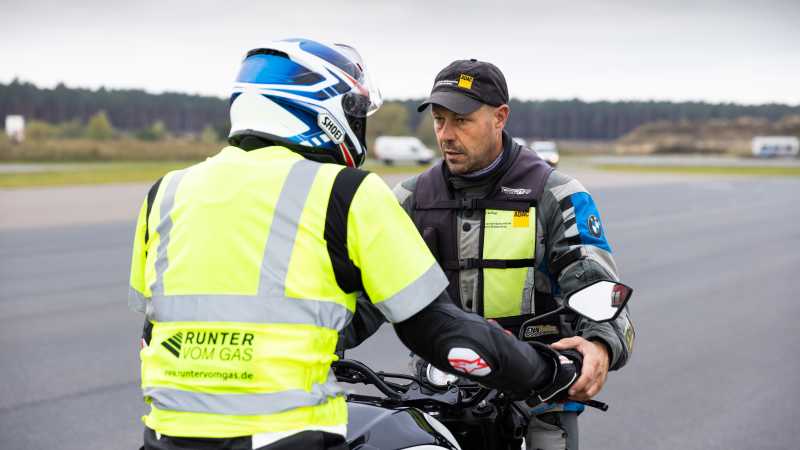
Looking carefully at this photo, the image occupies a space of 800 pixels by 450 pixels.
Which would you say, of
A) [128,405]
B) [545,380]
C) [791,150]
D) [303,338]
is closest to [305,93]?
[303,338]

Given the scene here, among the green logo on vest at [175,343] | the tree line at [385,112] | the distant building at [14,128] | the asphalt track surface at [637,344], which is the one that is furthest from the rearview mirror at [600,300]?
the tree line at [385,112]

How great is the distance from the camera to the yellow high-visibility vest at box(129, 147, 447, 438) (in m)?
1.78

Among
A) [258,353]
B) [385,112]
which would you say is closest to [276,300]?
[258,353]

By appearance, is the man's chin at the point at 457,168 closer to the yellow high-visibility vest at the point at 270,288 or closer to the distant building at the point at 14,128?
the yellow high-visibility vest at the point at 270,288

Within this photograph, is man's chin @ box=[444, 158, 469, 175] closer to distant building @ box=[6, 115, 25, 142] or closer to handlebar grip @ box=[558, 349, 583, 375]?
handlebar grip @ box=[558, 349, 583, 375]

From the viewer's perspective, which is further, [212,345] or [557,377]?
[557,377]

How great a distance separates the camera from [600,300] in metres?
2.28

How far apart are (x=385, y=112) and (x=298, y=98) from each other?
84.5 metres

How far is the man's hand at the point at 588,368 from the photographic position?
226 cm

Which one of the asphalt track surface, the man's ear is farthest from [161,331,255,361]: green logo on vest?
the asphalt track surface

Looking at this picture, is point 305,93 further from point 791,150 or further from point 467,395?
point 791,150

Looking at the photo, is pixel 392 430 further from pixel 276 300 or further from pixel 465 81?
pixel 465 81

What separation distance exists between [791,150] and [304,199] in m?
89.9

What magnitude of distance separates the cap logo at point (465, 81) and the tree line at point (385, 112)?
7087 centimetres
